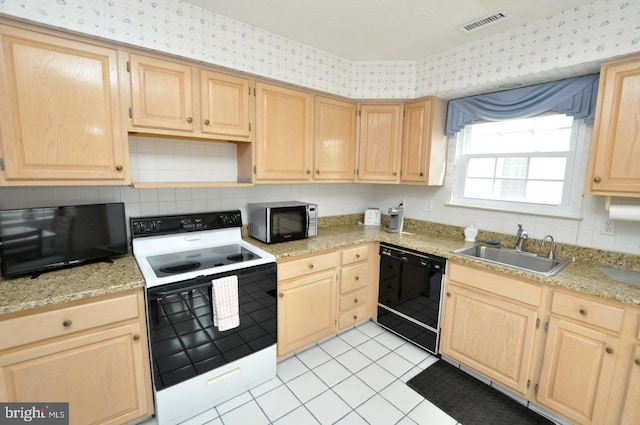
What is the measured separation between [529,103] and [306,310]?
2.32 meters

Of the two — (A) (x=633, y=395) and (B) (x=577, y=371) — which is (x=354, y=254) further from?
(A) (x=633, y=395)

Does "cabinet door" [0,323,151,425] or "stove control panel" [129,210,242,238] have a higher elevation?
"stove control panel" [129,210,242,238]

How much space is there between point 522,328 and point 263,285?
1711 mm

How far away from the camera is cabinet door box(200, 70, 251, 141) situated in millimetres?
1902

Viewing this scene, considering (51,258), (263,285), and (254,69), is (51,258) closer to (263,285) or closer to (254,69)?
(263,285)

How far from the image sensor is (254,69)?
2.05 meters

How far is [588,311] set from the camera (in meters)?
1.55

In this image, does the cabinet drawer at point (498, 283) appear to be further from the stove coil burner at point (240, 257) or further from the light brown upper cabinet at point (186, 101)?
the light brown upper cabinet at point (186, 101)

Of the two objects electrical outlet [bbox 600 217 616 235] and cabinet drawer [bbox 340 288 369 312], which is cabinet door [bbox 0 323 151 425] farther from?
electrical outlet [bbox 600 217 616 235]

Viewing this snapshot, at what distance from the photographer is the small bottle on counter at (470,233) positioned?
2475 mm

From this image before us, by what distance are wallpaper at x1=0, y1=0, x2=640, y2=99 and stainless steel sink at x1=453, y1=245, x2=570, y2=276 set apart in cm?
128

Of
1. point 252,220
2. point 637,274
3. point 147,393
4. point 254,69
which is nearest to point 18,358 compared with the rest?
point 147,393

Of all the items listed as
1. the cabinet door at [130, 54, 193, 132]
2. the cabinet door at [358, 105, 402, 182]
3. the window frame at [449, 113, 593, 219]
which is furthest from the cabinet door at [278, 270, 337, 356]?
the window frame at [449, 113, 593, 219]

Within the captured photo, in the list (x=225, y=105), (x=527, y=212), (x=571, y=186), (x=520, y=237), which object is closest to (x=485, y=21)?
(x=571, y=186)
